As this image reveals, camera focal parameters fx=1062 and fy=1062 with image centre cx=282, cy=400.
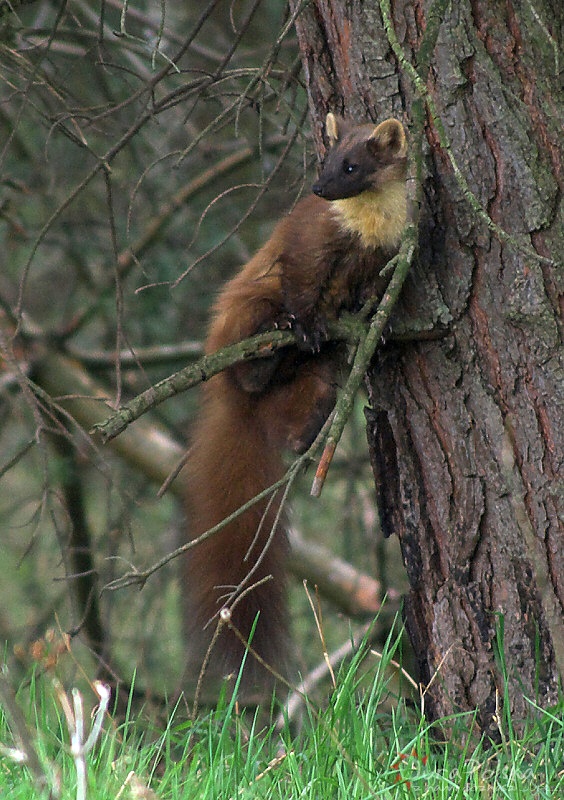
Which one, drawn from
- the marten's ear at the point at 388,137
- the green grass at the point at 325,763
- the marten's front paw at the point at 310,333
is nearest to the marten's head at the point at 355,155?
the marten's ear at the point at 388,137

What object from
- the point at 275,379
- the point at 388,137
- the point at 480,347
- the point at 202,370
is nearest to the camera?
the point at 202,370

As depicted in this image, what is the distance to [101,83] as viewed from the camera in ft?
14.3

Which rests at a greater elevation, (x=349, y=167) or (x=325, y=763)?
(x=349, y=167)

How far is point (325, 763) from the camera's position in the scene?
219 cm

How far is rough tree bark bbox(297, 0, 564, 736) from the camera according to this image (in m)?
2.54

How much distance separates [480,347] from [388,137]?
0.62 metres

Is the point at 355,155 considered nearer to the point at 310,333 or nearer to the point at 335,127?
the point at 335,127

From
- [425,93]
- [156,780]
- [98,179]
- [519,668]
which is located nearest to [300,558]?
[98,179]

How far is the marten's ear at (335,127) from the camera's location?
9.25ft

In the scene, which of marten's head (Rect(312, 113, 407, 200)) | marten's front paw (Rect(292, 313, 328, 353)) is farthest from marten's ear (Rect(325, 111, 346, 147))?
marten's front paw (Rect(292, 313, 328, 353))

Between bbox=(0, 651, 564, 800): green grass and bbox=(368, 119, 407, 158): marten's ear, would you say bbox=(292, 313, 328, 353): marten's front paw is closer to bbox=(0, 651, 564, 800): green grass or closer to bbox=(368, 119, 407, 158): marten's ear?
bbox=(368, 119, 407, 158): marten's ear

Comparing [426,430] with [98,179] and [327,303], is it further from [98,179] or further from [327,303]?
[98,179]

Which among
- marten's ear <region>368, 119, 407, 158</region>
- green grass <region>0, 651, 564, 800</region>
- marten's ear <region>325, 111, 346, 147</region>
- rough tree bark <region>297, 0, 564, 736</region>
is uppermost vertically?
marten's ear <region>325, 111, 346, 147</region>

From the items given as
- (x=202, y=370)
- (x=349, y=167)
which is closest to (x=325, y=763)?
(x=202, y=370)
